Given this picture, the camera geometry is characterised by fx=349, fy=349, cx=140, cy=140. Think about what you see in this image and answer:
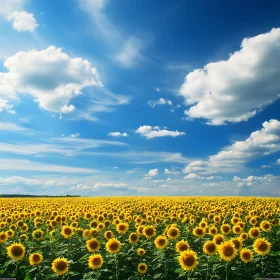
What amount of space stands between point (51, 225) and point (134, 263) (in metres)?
6.07

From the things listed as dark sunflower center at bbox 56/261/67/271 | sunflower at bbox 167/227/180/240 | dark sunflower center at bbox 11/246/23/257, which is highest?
sunflower at bbox 167/227/180/240

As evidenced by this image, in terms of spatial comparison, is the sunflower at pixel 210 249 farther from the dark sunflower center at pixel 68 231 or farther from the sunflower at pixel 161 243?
the dark sunflower center at pixel 68 231

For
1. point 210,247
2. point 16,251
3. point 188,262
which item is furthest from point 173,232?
point 16,251

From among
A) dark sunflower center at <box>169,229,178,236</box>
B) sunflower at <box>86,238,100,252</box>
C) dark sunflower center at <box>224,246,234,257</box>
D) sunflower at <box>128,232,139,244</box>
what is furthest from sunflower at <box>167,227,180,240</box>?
dark sunflower center at <box>224,246,234,257</box>

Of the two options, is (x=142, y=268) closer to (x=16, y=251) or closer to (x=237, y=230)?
(x=16, y=251)

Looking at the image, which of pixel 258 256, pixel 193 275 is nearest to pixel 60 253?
pixel 193 275

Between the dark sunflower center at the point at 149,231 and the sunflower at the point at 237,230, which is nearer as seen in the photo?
the dark sunflower center at the point at 149,231

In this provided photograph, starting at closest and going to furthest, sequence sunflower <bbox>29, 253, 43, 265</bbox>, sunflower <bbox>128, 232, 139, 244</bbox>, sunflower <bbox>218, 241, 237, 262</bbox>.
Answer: sunflower <bbox>218, 241, 237, 262</bbox>
sunflower <bbox>29, 253, 43, 265</bbox>
sunflower <bbox>128, 232, 139, 244</bbox>

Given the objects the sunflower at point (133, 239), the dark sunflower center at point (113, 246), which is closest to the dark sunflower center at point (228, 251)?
the dark sunflower center at point (113, 246)

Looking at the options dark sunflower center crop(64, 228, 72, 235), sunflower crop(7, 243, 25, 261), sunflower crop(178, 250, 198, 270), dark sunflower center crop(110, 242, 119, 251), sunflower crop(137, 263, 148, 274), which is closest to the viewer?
sunflower crop(178, 250, 198, 270)

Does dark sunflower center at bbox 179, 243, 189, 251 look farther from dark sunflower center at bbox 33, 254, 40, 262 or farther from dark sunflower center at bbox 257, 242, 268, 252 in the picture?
dark sunflower center at bbox 33, 254, 40, 262

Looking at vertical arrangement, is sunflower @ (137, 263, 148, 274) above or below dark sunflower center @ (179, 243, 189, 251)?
below

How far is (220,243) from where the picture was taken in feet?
34.3

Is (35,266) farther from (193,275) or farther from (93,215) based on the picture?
(93,215)
